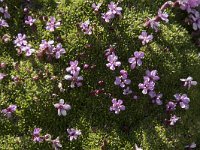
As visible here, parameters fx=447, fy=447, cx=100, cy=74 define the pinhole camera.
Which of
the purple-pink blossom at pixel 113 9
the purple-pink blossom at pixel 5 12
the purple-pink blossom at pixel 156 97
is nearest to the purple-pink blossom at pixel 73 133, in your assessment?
the purple-pink blossom at pixel 156 97

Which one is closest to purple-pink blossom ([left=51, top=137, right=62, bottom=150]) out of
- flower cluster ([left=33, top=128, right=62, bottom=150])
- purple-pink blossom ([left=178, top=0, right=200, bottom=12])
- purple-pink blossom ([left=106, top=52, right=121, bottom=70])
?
flower cluster ([left=33, top=128, right=62, bottom=150])

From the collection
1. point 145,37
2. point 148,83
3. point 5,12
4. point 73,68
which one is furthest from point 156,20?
point 5,12

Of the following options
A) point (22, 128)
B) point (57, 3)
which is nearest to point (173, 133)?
point (22, 128)

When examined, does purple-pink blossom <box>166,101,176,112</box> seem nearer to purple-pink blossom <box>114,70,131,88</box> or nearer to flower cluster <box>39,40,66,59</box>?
purple-pink blossom <box>114,70,131,88</box>

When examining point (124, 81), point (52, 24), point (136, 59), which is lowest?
point (124, 81)

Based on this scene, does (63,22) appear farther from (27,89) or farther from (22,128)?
(22,128)

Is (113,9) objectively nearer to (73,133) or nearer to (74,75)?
(74,75)

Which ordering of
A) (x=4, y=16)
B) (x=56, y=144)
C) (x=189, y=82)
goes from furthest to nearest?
(x=4, y=16)
(x=189, y=82)
(x=56, y=144)
